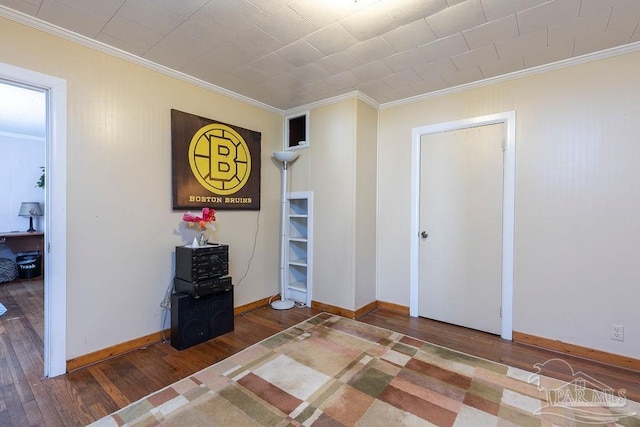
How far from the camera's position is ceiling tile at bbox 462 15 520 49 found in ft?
6.52

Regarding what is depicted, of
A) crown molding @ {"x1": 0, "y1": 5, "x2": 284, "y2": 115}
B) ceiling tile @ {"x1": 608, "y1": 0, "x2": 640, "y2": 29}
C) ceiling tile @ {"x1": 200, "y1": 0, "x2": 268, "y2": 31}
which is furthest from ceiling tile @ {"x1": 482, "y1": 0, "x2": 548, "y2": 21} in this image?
crown molding @ {"x1": 0, "y1": 5, "x2": 284, "y2": 115}

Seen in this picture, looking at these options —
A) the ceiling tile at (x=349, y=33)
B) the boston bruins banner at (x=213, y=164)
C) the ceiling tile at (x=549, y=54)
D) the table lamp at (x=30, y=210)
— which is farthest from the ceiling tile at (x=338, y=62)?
the table lamp at (x=30, y=210)

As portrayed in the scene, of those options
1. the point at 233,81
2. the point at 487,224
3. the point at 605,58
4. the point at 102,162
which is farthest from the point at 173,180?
the point at 605,58

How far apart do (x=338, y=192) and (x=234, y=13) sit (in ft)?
6.52

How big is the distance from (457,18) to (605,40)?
1.24 metres

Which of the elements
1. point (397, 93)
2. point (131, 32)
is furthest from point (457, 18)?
point (131, 32)

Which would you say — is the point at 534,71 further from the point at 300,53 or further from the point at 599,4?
the point at 300,53

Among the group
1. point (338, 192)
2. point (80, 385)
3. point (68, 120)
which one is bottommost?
point (80, 385)

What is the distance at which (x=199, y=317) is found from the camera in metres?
2.64

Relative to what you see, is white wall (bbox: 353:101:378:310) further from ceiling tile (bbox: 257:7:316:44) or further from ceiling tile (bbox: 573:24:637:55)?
ceiling tile (bbox: 573:24:637:55)

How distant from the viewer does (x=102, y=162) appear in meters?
2.34

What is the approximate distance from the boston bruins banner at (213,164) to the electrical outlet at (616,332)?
3.50m

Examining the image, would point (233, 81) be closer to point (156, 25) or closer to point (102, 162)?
point (156, 25)

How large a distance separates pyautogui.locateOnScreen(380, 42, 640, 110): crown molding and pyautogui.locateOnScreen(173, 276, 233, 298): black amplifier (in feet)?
9.20
